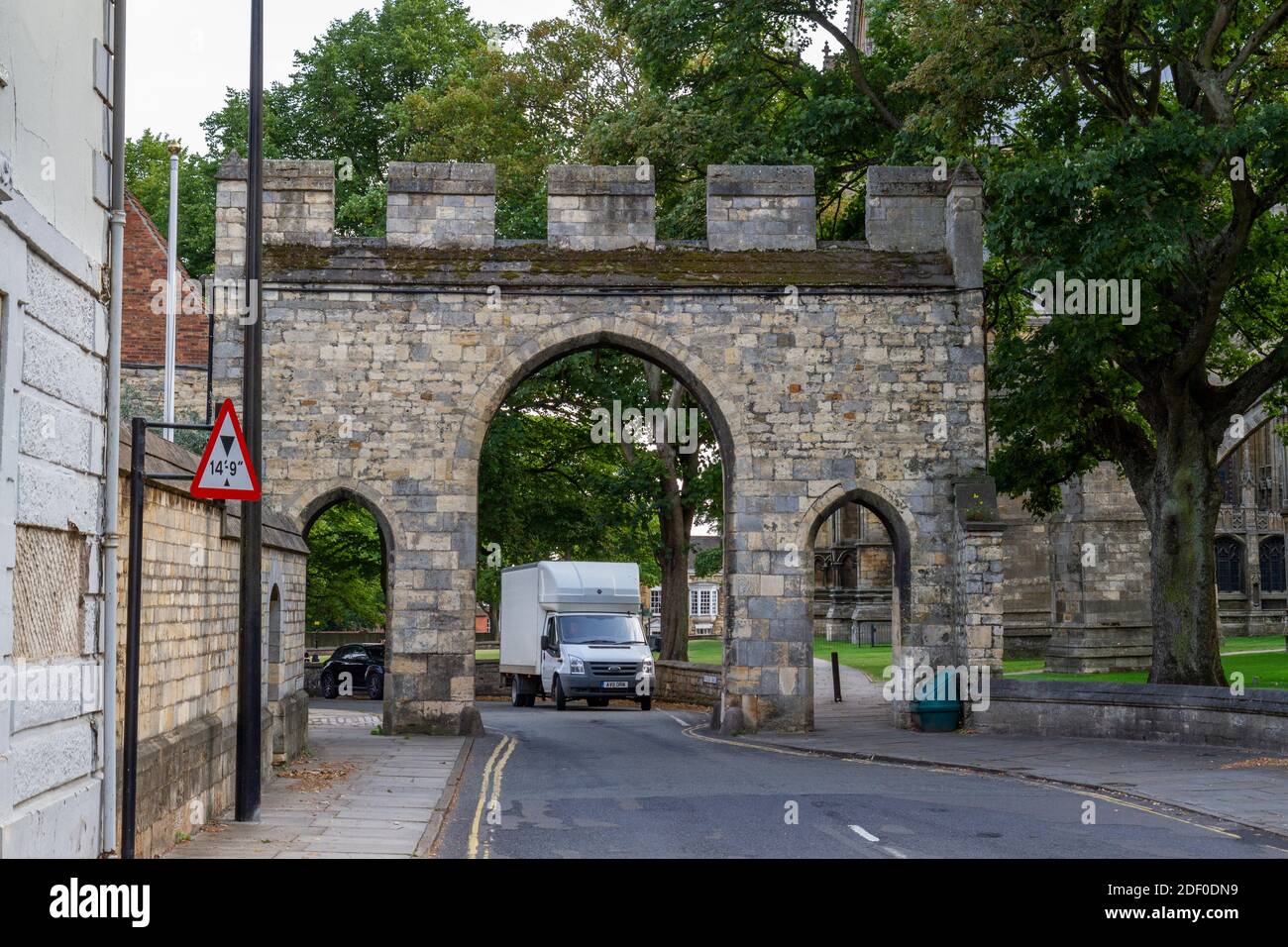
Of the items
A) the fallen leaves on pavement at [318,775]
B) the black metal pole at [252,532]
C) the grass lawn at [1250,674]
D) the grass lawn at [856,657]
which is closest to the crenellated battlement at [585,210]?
the grass lawn at [1250,674]

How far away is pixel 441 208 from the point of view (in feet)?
65.7

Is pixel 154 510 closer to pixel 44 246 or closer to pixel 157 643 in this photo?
pixel 157 643

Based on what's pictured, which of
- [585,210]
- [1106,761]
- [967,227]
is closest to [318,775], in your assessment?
[1106,761]

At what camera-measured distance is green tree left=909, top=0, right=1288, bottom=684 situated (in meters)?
17.3

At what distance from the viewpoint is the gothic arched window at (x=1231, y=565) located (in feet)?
166

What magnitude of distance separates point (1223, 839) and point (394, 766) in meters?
8.37

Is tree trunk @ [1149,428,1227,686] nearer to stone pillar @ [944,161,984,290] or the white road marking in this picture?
stone pillar @ [944,161,984,290]

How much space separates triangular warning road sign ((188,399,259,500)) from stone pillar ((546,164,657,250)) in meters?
11.1

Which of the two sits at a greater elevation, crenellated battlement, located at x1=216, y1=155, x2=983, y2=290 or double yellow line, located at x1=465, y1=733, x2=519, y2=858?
crenellated battlement, located at x1=216, y1=155, x2=983, y2=290

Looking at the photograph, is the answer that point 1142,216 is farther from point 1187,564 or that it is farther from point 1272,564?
point 1272,564

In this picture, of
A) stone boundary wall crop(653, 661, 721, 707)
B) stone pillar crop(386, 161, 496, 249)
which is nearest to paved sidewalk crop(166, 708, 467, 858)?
stone pillar crop(386, 161, 496, 249)

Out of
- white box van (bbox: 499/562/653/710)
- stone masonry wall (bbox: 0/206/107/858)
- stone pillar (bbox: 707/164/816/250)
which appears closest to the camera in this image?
stone masonry wall (bbox: 0/206/107/858)

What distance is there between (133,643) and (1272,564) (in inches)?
1978

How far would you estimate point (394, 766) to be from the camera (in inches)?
590
